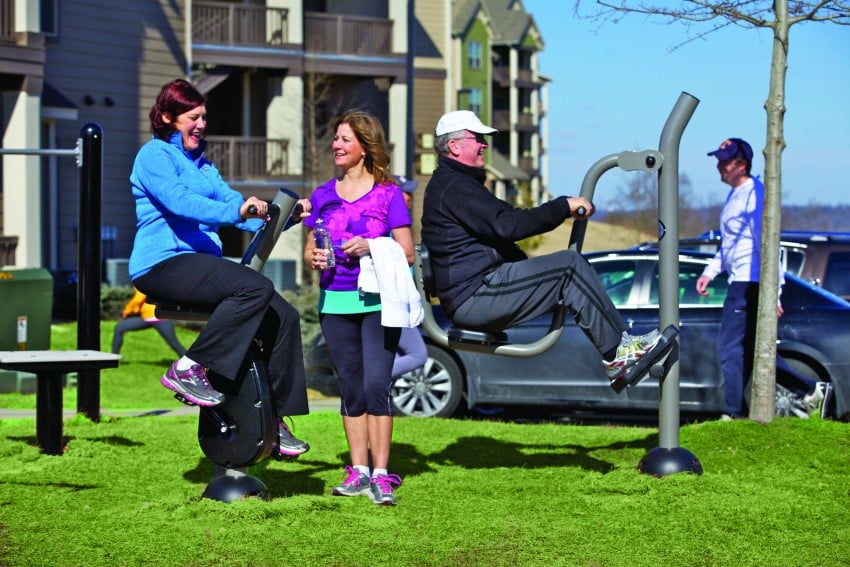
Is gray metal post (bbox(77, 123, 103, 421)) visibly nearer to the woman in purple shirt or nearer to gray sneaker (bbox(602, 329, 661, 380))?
the woman in purple shirt

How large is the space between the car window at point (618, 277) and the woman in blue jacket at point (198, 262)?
563 cm

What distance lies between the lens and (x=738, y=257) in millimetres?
9609

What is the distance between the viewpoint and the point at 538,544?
568 centimetres

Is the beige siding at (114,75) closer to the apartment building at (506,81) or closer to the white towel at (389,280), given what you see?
the white towel at (389,280)

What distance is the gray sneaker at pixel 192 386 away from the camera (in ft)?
20.0

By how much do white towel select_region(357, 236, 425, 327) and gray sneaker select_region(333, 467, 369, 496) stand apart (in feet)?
2.75

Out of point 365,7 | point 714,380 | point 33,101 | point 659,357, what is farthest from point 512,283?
point 365,7

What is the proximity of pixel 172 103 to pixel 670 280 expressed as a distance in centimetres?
285

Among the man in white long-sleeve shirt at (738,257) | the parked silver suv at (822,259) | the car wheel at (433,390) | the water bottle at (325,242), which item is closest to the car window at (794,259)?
the parked silver suv at (822,259)

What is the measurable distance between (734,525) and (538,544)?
3.24ft

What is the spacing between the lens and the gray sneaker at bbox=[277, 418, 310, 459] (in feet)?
21.1

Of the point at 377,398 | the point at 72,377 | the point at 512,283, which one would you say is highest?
the point at 512,283

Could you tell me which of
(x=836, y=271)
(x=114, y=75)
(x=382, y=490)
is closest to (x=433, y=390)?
(x=836, y=271)

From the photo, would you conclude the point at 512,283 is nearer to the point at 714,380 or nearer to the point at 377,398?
the point at 377,398
